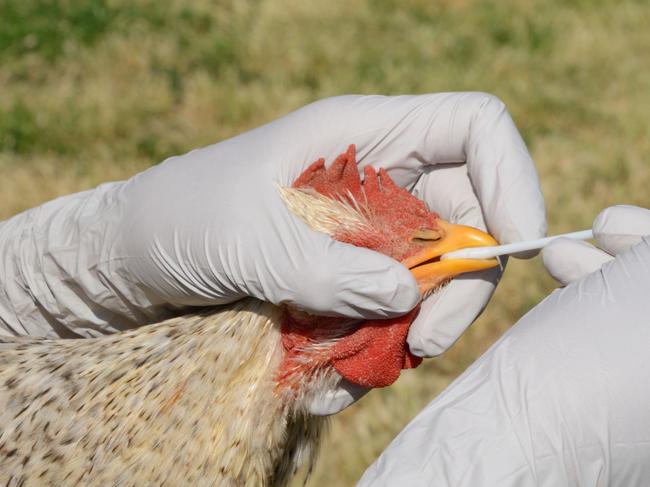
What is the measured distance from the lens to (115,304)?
3053mm

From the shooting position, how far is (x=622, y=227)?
8.52ft

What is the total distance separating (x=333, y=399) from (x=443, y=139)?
2.77ft

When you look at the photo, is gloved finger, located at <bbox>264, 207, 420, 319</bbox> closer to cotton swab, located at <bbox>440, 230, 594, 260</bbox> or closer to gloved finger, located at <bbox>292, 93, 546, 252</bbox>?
cotton swab, located at <bbox>440, 230, 594, 260</bbox>

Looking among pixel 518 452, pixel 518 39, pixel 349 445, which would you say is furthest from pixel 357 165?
pixel 518 39

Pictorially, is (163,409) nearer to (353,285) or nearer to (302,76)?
(353,285)

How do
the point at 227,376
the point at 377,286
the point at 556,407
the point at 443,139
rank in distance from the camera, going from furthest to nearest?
the point at 443,139
the point at 227,376
the point at 377,286
the point at 556,407

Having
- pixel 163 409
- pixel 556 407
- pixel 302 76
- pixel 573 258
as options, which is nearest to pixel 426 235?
pixel 573 258

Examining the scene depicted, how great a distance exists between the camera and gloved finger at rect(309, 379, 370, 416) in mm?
2670

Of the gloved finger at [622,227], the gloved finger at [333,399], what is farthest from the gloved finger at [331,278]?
the gloved finger at [622,227]

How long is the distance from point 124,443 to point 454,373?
3116 millimetres

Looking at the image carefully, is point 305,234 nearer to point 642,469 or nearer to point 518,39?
point 642,469

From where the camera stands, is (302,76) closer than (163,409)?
No

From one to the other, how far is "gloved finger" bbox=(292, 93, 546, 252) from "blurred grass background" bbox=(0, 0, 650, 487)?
291 cm

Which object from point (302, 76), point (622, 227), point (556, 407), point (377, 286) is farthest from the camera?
point (302, 76)
